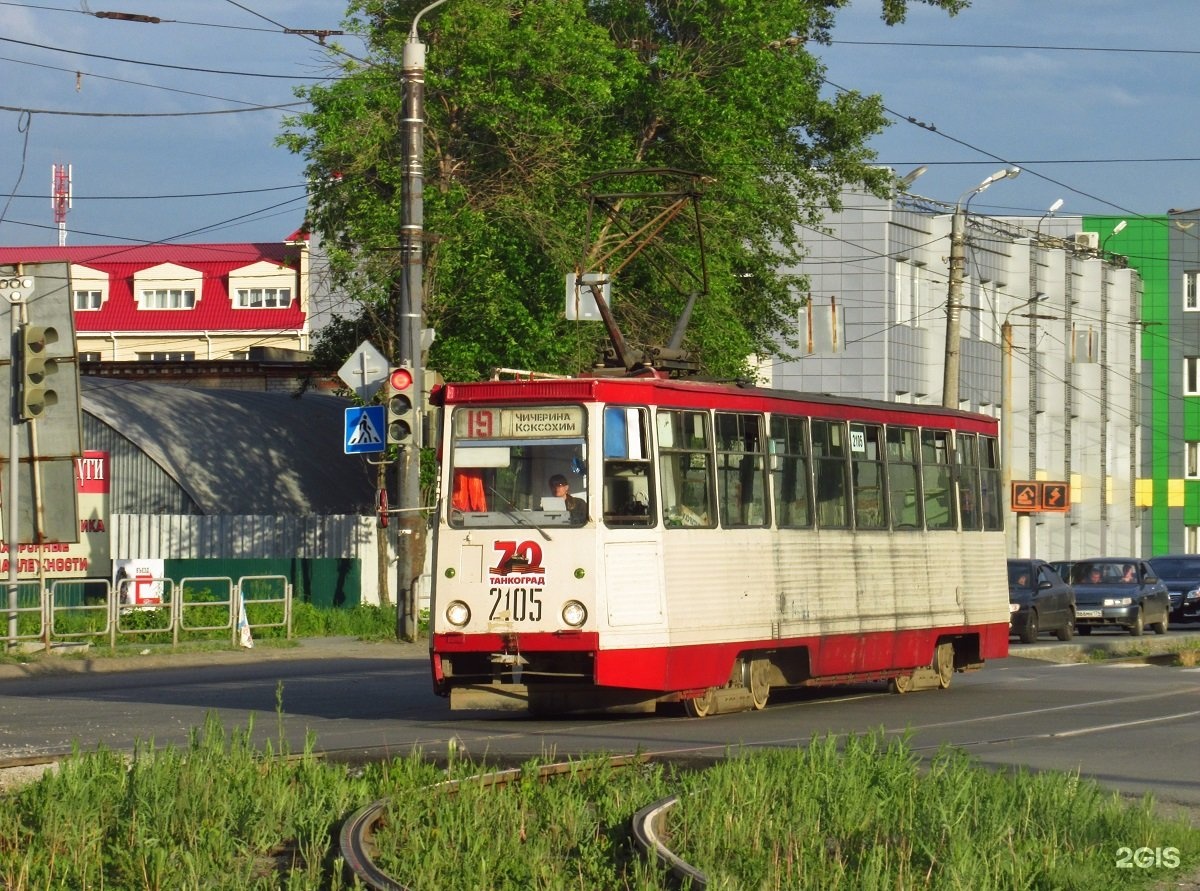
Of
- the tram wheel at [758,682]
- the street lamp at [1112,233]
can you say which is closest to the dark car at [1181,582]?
the street lamp at [1112,233]

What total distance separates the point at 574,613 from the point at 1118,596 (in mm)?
23732

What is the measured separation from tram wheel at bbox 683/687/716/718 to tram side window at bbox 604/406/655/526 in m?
1.80

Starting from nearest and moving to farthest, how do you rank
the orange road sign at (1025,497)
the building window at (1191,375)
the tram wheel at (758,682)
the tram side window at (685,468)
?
the tram side window at (685,468) → the tram wheel at (758,682) → the orange road sign at (1025,497) → the building window at (1191,375)

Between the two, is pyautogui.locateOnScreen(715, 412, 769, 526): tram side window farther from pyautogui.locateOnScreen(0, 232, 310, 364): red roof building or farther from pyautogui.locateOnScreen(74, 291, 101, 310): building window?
pyautogui.locateOnScreen(74, 291, 101, 310): building window

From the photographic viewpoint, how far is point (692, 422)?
15539mm

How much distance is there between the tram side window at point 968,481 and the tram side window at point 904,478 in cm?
113

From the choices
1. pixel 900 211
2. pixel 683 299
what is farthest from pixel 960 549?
pixel 900 211

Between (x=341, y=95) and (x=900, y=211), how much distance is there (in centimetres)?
2544

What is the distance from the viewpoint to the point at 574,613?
47.9ft

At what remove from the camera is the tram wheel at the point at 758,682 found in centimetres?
1659

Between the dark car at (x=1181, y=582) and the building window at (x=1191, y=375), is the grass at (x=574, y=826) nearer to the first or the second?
the dark car at (x=1181, y=582)

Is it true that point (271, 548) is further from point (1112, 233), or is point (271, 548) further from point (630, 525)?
point (1112, 233)

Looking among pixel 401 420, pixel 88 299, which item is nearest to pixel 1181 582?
pixel 401 420

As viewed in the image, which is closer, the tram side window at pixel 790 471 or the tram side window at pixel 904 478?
the tram side window at pixel 790 471
